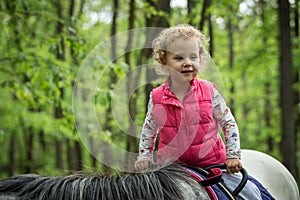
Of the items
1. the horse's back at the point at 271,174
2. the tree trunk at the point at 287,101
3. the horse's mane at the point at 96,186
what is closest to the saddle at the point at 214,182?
the horse's mane at the point at 96,186

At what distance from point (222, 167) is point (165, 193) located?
561 millimetres

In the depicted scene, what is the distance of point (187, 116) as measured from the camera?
260 centimetres

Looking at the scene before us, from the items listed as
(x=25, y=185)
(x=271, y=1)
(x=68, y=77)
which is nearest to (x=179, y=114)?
(x=25, y=185)

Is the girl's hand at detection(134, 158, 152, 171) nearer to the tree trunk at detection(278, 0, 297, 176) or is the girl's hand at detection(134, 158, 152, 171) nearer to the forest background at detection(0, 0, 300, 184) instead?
the forest background at detection(0, 0, 300, 184)

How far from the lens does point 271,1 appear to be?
9250 millimetres

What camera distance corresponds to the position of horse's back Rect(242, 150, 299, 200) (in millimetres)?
3430

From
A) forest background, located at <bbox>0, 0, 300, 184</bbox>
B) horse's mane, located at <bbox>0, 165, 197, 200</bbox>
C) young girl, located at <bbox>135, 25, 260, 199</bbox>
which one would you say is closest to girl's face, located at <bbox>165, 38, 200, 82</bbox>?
young girl, located at <bbox>135, 25, 260, 199</bbox>

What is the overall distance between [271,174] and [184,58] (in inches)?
58.9

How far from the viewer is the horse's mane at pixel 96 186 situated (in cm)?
210

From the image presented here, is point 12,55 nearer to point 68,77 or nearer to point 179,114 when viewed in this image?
point 68,77

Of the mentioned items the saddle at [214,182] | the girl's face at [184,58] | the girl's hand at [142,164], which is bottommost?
the saddle at [214,182]

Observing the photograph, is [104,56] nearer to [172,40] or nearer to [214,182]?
[172,40]

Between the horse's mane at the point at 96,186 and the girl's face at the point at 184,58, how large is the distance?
671 mm

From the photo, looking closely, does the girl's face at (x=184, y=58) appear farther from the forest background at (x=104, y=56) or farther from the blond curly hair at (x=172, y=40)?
the forest background at (x=104, y=56)
